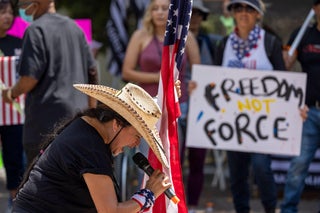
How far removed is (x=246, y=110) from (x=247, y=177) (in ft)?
1.81

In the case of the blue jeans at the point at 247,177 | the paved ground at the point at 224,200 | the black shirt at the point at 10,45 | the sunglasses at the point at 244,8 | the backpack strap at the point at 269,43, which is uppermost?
the sunglasses at the point at 244,8

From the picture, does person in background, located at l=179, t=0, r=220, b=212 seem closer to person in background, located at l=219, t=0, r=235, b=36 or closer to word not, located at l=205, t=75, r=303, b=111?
word not, located at l=205, t=75, r=303, b=111

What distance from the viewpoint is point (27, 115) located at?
6074mm

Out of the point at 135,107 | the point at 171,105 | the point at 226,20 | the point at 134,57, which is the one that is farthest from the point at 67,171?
the point at 226,20

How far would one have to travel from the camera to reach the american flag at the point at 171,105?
15.6 feet

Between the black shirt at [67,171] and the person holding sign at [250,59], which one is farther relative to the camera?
the person holding sign at [250,59]

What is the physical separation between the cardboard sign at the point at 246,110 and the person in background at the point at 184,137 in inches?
6.1

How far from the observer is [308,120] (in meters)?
6.97

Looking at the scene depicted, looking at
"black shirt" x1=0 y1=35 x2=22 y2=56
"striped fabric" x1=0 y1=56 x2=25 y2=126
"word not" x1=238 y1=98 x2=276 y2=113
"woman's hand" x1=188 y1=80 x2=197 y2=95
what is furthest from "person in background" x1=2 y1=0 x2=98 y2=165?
"word not" x1=238 y1=98 x2=276 y2=113

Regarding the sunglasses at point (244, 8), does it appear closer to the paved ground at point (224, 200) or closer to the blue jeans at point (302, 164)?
the blue jeans at point (302, 164)

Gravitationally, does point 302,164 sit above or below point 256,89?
below

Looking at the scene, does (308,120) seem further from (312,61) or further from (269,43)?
(269,43)

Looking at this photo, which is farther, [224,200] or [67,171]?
[224,200]

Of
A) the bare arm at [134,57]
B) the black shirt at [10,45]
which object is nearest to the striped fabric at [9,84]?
the black shirt at [10,45]
